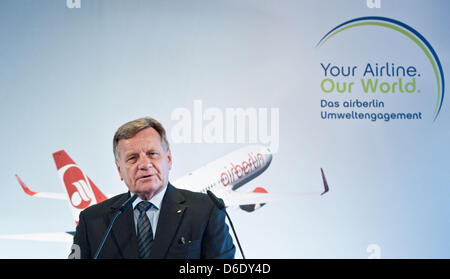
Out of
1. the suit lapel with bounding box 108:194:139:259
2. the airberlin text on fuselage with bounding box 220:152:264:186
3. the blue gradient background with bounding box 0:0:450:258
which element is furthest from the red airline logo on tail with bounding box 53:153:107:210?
the suit lapel with bounding box 108:194:139:259

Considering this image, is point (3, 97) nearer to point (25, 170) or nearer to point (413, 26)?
point (25, 170)

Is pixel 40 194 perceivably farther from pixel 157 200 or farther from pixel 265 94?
pixel 157 200

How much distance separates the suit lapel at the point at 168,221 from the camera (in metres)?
2.11

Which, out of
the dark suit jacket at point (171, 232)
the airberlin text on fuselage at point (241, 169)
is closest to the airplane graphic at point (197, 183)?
the airberlin text on fuselage at point (241, 169)

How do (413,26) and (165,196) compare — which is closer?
(165,196)

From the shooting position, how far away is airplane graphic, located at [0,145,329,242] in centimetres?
454

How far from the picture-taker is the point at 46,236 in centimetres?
455

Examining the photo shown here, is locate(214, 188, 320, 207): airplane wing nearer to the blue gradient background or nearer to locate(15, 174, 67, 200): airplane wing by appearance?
the blue gradient background

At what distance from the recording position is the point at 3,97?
471cm

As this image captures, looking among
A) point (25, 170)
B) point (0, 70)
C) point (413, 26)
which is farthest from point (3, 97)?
point (413, 26)

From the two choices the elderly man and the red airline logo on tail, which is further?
the red airline logo on tail

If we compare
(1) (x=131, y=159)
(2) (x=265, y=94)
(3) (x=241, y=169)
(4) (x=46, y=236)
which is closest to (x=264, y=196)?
(3) (x=241, y=169)

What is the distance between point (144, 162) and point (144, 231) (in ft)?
1.04

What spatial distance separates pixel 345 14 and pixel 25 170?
324cm
